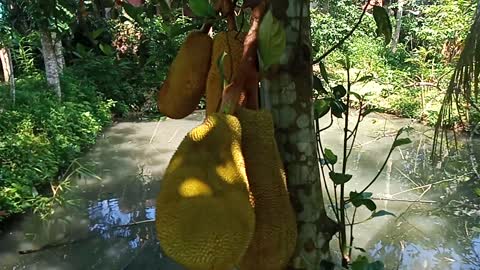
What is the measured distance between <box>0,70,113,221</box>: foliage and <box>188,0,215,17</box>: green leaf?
2.33m

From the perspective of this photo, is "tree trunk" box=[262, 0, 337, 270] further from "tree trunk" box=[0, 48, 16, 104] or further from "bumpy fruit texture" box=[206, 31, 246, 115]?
"tree trunk" box=[0, 48, 16, 104]

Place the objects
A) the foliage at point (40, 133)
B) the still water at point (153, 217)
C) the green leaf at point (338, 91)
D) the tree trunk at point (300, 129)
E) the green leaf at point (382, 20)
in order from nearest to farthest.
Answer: the tree trunk at point (300, 129)
the green leaf at point (382, 20)
the green leaf at point (338, 91)
the still water at point (153, 217)
the foliage at point (40, 133)

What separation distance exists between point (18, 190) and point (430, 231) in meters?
2.24

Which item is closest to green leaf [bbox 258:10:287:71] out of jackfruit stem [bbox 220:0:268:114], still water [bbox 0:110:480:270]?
jackfruit stem [bbox 220:0:268:114]

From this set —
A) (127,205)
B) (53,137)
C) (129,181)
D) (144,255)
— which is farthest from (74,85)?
(144,255)

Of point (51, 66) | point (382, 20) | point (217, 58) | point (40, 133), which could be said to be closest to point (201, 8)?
point (217, 58)

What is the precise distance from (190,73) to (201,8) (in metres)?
0.13

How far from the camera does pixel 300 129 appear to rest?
517 mm

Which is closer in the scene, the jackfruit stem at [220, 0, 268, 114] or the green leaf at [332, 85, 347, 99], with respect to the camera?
the jackfruit stem at [220, 0, 268, 114]

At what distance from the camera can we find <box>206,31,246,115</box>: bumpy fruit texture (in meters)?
0.52

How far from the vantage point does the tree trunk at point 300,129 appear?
498 millimetres

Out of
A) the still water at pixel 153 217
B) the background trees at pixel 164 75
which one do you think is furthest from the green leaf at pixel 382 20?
the still water at pixel 153 217

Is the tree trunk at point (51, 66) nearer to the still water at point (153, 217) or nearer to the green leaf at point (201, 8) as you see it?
the still water at point (153, 217)

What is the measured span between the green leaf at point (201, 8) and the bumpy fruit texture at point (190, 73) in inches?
4.3
